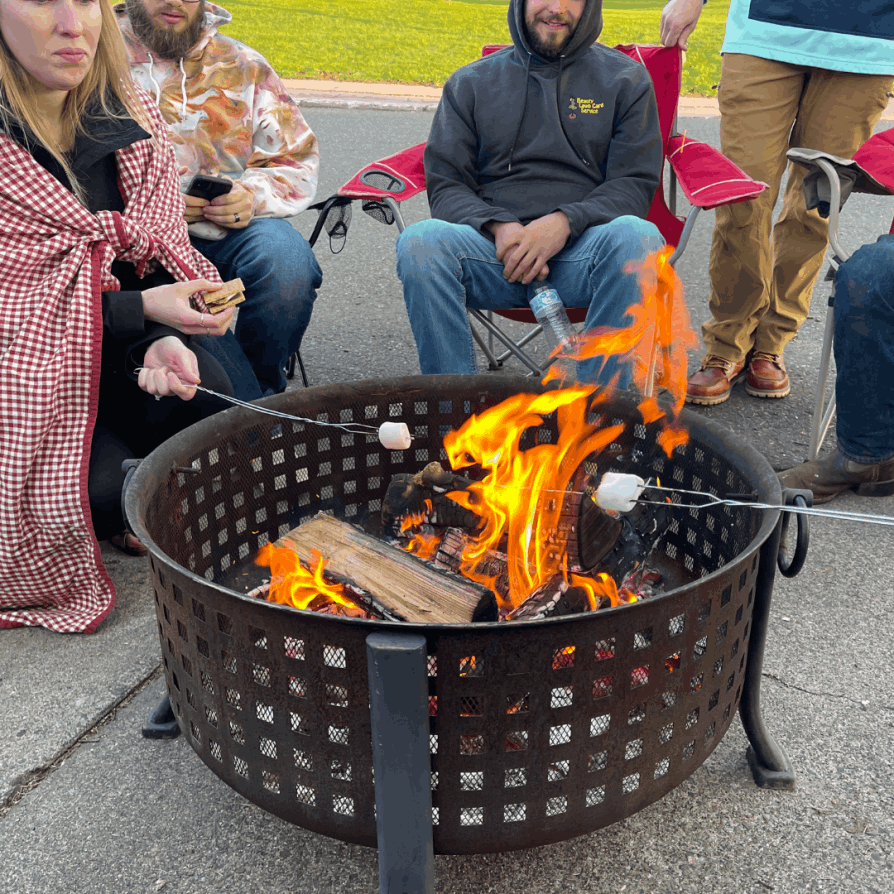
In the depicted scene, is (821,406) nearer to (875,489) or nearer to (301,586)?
(875,489)

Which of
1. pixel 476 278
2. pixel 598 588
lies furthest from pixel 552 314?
pixel 598 588

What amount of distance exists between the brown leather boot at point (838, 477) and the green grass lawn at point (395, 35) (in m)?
9.94

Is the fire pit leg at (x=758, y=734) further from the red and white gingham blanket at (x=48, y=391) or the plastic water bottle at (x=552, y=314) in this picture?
the red and white gingham blanket at (x=48, y=391)

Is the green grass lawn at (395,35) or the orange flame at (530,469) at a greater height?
the green grass lawn at (395,35)

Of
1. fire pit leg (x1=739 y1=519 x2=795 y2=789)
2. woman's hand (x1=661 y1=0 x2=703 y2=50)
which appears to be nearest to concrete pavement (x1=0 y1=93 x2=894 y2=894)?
fire pit leg (x1=739 y1=519 x2=795 y2=789)

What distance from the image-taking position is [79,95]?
7.47 feet

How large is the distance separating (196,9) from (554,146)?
50.2 inches

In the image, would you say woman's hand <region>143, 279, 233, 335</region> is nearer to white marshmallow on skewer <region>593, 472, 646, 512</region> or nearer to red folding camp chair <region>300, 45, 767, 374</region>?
red folding camp chair <region>300, 45, 767, 374</region>

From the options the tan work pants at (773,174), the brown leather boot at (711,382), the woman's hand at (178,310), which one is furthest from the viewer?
the brown leather boot at (711,382)

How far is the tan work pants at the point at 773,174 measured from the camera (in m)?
3.14

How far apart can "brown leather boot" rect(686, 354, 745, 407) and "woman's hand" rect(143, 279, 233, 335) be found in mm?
1882

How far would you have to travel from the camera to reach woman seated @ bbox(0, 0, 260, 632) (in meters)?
2.10

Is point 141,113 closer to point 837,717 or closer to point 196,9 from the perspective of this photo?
point 196,9


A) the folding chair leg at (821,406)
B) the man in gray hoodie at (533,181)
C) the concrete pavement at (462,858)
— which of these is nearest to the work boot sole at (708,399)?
the folding chair leg at (821,406)
